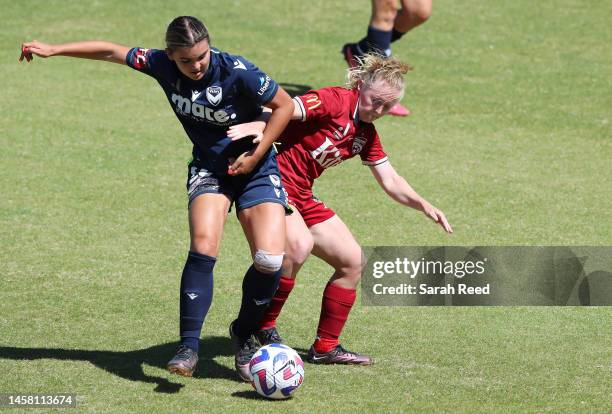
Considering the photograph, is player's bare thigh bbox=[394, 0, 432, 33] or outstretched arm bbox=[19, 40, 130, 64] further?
player's bare thigh bbox=[394, 0, 432, 33]

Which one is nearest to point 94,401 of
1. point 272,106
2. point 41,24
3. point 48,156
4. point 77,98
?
point 272,106

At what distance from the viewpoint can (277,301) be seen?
682 cm

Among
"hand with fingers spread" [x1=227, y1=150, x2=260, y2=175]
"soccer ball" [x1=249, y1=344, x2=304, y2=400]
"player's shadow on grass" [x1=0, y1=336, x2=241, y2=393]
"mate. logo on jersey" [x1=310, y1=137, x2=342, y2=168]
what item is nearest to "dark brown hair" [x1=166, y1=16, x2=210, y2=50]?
"hand with fingers spread" [x1=227, y1=150, x2=260, y2=175]

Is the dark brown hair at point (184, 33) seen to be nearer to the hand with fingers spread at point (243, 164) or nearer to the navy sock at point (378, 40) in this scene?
the hand with fingers spread at point (243, 164)

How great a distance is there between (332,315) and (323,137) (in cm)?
117

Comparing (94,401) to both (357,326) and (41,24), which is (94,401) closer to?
(357,326)

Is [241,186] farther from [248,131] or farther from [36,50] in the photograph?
[36,50]

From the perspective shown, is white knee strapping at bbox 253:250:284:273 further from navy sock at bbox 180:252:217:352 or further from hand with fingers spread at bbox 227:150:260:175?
hand with fingers spread at bbox 227:150:260:175

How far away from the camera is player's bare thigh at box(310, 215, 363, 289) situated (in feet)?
22.2

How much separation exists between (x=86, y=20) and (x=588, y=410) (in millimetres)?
11498

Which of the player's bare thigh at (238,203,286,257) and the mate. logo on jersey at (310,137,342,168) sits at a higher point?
the mate. logo on jersey at (310,137,342,168)

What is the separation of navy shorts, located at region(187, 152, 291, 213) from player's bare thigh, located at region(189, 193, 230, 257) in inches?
3.1

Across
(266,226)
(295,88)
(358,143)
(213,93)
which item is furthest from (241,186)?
(295,88)

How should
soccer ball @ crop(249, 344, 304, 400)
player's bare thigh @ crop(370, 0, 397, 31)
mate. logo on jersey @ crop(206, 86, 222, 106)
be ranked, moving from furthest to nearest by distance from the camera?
1. player's bare thigh @ crop(370, 0, 397, 31)
2. mate. logo on jersey @ crop(206, 86, 222, 106)
3. soccer ball @ crop(249, 344, 304, 400)
